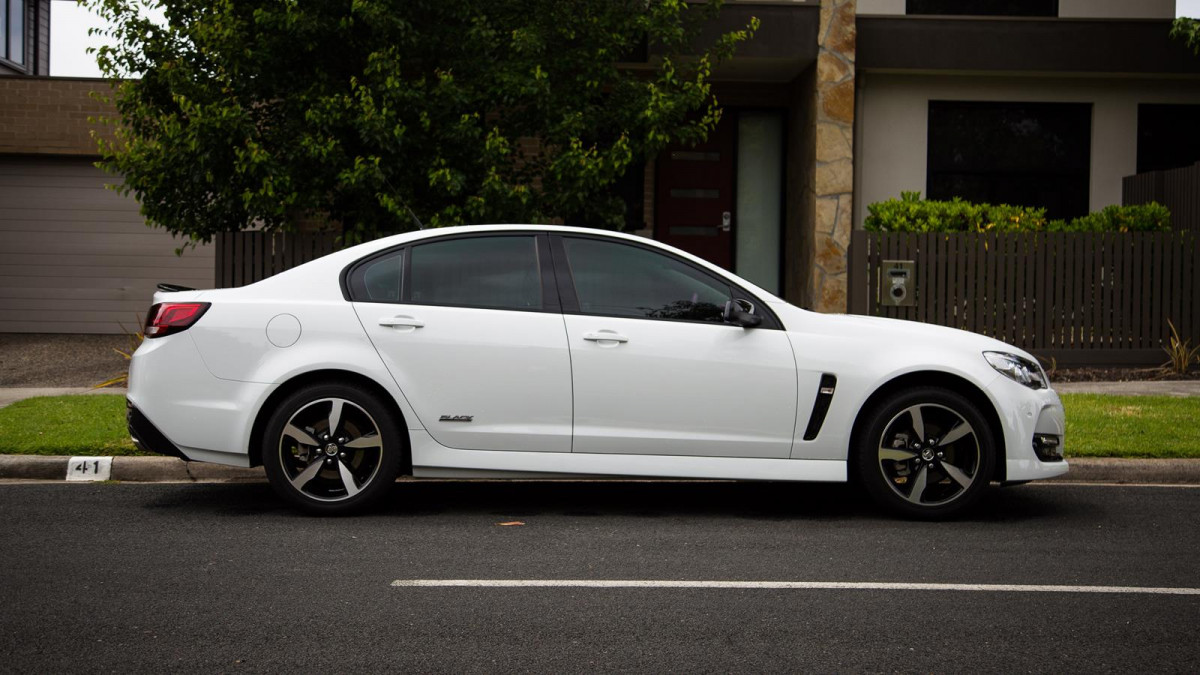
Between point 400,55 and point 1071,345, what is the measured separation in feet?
25.9

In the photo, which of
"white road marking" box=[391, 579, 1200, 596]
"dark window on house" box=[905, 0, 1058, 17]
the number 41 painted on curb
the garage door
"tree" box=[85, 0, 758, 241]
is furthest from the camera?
the garage door

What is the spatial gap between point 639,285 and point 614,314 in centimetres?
25

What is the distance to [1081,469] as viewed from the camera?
802 cm

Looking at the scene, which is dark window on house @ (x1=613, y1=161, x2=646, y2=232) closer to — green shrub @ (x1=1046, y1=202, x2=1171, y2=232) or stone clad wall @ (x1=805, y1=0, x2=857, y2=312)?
stone clad wall @ (x1=805, y1=0, x2=857, y2=312)

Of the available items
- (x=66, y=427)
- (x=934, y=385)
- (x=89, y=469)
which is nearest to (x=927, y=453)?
(x=934, y=385)

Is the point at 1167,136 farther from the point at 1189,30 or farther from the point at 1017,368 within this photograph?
the point at 1017,368

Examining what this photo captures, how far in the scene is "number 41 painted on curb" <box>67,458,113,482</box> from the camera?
308 inches

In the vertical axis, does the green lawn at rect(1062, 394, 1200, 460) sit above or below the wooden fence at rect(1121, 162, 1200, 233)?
below

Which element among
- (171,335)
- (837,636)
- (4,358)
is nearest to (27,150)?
(4,358)

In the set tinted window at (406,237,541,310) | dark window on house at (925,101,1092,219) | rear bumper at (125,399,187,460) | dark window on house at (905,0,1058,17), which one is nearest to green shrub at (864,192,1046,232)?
dark window on house at (925,101,1092,219)

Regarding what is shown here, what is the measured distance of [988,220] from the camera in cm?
1377

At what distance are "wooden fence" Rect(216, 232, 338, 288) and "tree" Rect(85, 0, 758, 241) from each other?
213mm

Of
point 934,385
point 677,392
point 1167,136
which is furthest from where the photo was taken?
point 1167,136

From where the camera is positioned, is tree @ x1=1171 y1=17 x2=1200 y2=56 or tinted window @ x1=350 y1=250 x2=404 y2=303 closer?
tinted window @ x1=350 y1=250 x2=404 y2=303
